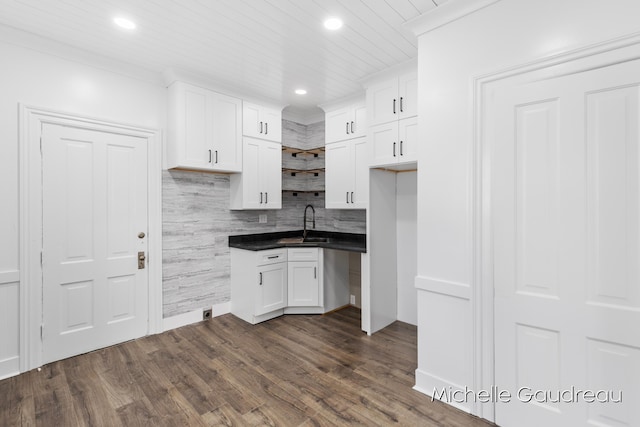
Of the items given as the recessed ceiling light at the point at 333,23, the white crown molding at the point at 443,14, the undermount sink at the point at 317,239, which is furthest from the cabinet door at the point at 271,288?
the white crown molding at the point at 443,14

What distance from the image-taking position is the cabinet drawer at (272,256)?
142 inches

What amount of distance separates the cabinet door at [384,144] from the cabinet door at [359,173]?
0.91 ft

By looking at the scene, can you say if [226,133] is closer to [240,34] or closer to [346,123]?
[240,34]

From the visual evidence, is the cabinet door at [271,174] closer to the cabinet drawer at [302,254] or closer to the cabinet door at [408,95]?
the cabinet drawer at [302,254]

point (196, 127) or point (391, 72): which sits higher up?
point (391, 72)

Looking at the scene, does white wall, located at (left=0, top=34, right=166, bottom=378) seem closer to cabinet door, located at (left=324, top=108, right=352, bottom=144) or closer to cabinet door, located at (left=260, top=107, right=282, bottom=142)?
cabinet door, located at (left=260, top=107, right=282, bottom=142)

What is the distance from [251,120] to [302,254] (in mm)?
1818

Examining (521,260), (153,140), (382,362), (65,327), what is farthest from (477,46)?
(65,327)

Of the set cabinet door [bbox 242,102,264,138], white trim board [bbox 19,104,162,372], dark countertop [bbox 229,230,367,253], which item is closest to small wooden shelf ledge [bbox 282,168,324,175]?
cabinet door [bbox 242,102,264,138]

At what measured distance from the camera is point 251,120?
152 inches

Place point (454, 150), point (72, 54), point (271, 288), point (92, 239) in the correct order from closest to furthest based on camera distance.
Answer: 1. point (454, 150)
2. point (72, 54)
3. point (92, 239)
4. point (271, 288)

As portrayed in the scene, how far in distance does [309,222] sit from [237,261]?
4.42ft

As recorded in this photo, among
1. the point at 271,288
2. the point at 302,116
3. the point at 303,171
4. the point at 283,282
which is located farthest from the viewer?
the point at 302,116

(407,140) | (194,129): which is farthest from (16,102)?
(407,140)
